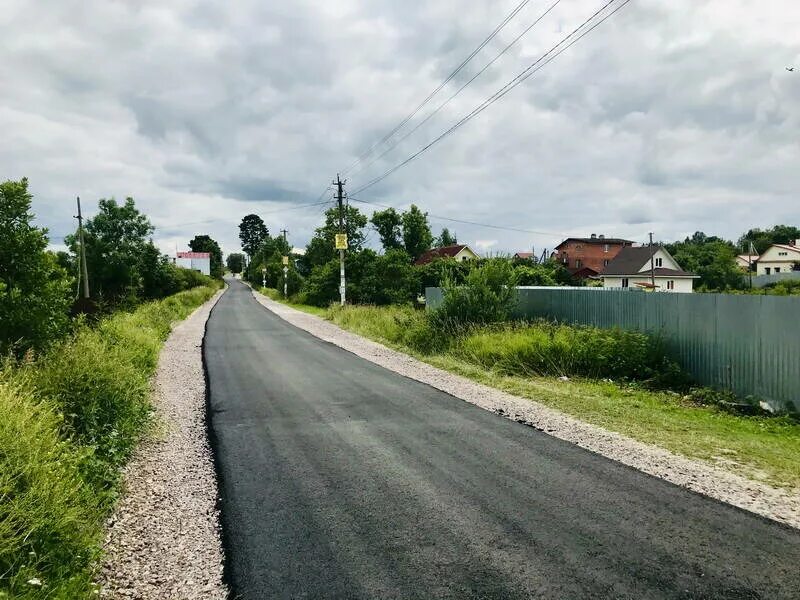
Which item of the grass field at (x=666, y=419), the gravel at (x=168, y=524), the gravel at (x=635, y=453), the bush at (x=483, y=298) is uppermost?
the bush at (x=483, y=298)

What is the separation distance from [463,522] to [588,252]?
89252mm

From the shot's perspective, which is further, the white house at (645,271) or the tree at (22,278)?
the white house at (645,271)

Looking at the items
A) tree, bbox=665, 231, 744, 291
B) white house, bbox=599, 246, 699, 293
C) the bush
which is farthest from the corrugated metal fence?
white house, bbox=599, 246, 699, 293

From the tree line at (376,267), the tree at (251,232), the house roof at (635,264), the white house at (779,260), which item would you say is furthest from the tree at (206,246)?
the white house at (779,260)

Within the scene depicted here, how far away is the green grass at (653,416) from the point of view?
21.5 ft

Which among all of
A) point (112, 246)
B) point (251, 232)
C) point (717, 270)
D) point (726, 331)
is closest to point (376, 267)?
point (726, 331)

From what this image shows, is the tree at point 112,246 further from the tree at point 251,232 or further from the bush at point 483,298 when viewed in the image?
the tree at point 251,232

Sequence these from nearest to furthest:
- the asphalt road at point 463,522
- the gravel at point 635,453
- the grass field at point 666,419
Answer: the asphalt road at point 463,522 < the gravel at point 635,453 < the grass field at point 666,419

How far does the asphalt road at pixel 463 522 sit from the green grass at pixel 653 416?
1499 mm

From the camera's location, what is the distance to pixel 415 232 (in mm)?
77125

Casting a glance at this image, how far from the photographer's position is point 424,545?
14.2 feet

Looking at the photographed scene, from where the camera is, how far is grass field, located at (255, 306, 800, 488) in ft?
21.3

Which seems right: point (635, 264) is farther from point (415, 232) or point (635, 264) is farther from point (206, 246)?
point (206, 246)

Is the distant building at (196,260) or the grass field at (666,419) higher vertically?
the distant building at (196,260)
